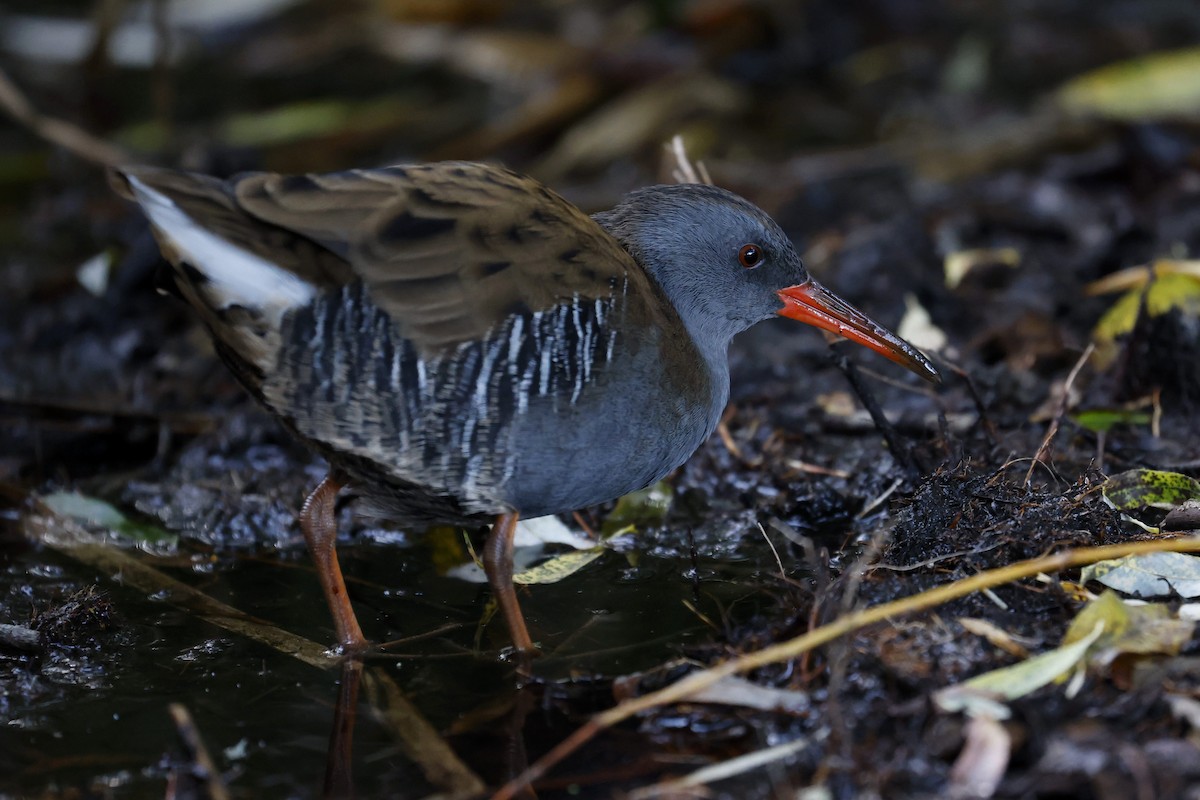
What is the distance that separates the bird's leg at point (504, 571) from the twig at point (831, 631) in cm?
46

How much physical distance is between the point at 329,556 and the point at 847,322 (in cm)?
178

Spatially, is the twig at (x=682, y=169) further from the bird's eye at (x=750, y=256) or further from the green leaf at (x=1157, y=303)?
the green leaf at (x=1157, y=303)

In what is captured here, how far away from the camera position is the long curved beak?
4.36m

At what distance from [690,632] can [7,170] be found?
5.78 m

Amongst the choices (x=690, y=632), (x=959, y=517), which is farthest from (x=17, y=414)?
(x=959, y=517)

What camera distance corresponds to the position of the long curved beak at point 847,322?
4.36 meters

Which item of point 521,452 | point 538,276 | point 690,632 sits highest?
point 538,276

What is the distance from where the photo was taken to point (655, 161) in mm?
7562

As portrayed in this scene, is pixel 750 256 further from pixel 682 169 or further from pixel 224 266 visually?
pixel 224 266

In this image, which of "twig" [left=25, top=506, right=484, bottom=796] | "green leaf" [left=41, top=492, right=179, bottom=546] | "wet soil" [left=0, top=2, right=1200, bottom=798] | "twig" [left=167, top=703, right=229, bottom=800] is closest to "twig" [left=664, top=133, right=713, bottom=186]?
"wet soil" [left=0, top=2, right=1200, bottom=798]

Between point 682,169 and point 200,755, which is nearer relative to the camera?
point 200,755

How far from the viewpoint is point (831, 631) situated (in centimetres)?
326

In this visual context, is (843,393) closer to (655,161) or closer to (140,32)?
(655,161)

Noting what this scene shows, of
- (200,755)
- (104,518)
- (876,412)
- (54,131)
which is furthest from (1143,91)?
(200,755)
